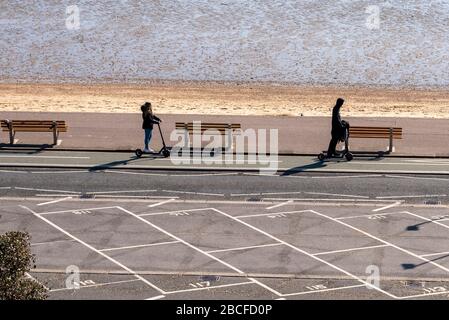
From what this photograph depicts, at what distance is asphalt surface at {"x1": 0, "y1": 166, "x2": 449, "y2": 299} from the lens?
54.2 feet

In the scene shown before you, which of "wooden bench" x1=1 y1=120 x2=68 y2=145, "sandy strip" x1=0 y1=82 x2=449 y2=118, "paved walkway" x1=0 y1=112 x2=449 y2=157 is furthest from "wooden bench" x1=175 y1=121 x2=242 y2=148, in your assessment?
"sandy strip" x1=0 y1=82 x2=449 y2=118

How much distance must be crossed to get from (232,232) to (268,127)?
1129 cm

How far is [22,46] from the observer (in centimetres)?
5812

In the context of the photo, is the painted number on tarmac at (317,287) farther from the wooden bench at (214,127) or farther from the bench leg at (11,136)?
the bench leg at (11,136)

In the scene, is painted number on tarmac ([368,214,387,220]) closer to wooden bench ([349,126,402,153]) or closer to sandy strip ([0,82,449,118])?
wooden bench ([349,126,402,153])

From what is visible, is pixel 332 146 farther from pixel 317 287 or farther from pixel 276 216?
pixel 317 287

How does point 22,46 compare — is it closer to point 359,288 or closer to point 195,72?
point 195,72

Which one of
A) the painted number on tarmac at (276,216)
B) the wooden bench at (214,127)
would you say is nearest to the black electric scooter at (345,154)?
the wooden bench at (214,127)

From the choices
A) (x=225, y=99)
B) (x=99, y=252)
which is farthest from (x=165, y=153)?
(x=225, y=99)

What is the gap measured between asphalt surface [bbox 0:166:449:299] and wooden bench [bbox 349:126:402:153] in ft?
8.74

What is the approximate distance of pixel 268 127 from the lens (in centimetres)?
3038

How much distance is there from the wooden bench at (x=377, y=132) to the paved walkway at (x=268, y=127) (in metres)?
0.44
